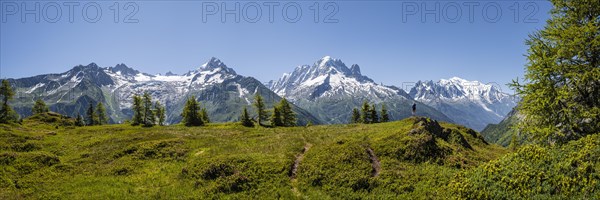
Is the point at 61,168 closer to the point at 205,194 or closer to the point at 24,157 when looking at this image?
the point at 24,157

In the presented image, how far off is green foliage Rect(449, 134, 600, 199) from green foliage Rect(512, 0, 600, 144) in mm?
3255

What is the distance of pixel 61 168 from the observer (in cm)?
2941

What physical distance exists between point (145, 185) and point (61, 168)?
11.7 m

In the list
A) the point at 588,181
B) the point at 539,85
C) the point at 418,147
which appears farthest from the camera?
the point at 418,147

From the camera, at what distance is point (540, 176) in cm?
1283

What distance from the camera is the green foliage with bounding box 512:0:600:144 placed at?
17094mm

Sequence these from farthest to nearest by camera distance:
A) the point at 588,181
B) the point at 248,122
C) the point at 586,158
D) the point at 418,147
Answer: the point at 248,122 < the point at 418,147 < the point at 586,158 < the point at 588,181

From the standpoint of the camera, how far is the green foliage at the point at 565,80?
17094mm

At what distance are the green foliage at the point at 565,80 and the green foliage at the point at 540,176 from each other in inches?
128

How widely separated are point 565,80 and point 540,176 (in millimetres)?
8733

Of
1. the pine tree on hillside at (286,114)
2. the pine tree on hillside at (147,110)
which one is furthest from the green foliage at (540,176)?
the pine tree on hillside at (147,110)

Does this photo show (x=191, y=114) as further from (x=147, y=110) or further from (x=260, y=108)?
(x=147, y=110)

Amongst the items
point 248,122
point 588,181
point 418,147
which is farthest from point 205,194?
point 248,122

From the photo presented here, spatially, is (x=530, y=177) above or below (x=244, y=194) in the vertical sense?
above
